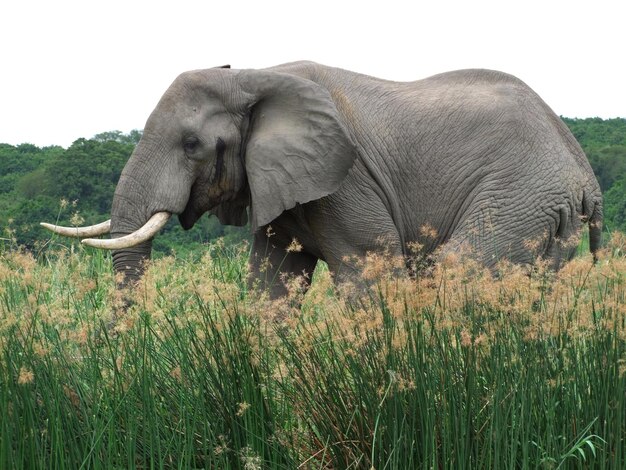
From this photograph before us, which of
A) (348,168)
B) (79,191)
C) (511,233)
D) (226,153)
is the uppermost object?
(226,153)

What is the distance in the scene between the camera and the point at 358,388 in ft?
12.0

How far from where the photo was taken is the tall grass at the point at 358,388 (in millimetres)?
3539

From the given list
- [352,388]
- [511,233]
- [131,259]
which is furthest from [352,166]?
[352,388]

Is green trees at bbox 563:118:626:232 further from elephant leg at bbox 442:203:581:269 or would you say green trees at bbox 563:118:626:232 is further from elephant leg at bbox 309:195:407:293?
elephant leg at bbox 309:195:407:293

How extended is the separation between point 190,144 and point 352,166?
988 mm

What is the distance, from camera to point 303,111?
6340 millimetres

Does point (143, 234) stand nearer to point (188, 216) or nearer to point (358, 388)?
point (188, 216)

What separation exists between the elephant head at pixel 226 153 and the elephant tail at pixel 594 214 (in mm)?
1709

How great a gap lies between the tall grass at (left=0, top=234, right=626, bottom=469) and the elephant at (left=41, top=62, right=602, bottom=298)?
7.20ft

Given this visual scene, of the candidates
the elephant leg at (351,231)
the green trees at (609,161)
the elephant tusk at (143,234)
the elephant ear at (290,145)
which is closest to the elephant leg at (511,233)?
the elephant leg at (351,231)

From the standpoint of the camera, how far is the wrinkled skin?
6.25 m

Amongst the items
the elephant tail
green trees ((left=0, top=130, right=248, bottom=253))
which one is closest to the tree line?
green trees ((left=0, top=130, right=248, bottom=253))

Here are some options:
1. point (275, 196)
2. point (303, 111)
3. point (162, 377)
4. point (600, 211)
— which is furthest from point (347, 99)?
point (162, 377)

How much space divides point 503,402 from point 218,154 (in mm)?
3284
